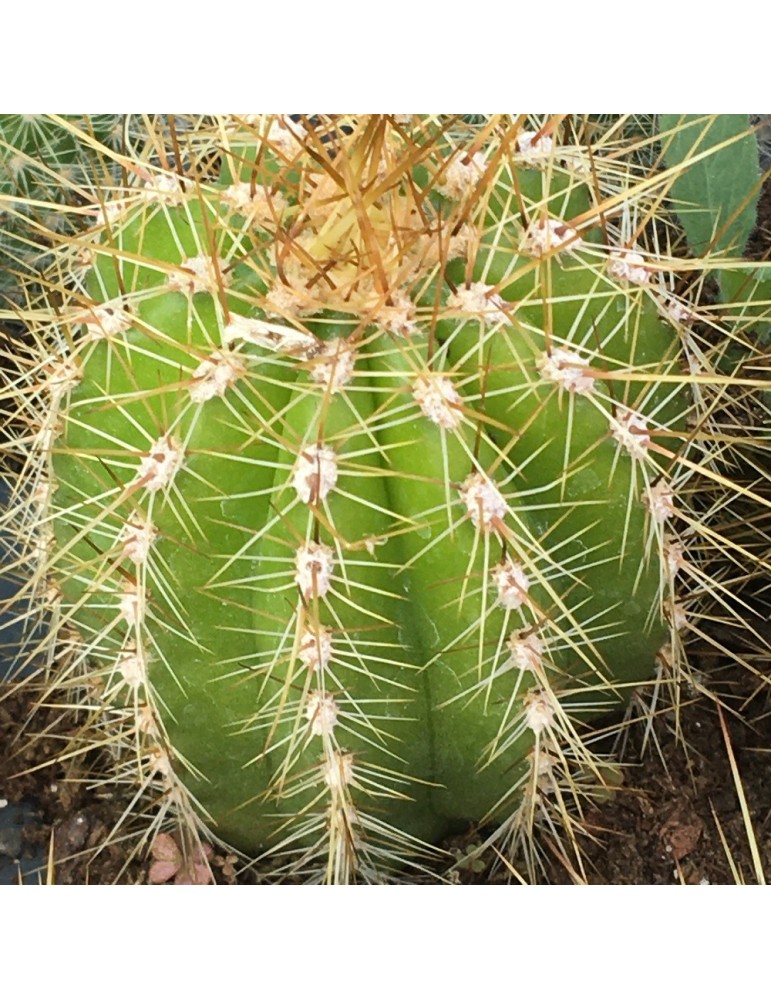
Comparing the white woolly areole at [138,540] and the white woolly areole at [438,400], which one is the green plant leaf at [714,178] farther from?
the white woolly areole at [138,540]

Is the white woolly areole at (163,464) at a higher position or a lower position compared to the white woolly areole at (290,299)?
lower

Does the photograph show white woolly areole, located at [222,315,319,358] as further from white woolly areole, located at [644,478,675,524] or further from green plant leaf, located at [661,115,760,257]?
green plant leaf, located at [661,115,760,257]

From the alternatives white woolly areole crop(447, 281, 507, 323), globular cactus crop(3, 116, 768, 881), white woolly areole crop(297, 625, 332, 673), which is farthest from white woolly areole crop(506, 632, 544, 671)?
white woolly areole crop(447, 281, 507, 323)

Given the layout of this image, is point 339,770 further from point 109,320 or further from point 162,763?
point 109,320

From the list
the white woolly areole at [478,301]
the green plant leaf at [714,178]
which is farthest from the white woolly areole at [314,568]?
the green plant leaf at [714,178]

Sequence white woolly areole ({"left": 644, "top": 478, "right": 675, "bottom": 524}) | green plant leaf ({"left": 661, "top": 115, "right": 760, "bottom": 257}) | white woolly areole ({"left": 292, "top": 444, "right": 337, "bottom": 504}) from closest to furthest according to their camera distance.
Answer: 1. white woolly areole ({"left": 292, "top": 444, "right": 337, "bottom": 504})
2. white woolly areole ({"left": 644, "top": 478, "right": 675, "bottom": 524})
3. green plant leaf ({"left": 661, "top": 115, "right": 760, "bottom": 257})
